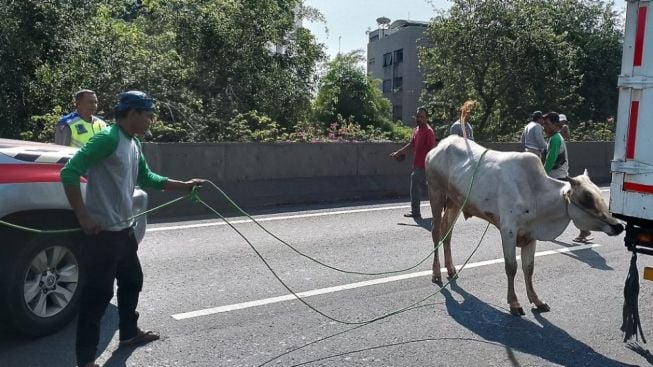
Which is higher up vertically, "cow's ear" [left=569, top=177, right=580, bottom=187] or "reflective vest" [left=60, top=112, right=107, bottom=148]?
"reflective vest" [left=60, top=112, right=107, bottom=148]

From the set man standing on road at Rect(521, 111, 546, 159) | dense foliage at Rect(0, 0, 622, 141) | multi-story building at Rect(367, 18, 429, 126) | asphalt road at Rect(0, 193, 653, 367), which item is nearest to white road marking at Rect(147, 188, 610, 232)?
asphalt road at Rect(0, 193, 653, 367)

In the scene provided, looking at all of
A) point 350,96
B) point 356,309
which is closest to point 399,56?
point 350,96

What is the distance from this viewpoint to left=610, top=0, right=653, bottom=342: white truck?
4.64m

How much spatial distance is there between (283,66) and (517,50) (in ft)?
30.8

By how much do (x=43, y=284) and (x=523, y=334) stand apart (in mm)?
3892

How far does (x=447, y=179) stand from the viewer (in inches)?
275

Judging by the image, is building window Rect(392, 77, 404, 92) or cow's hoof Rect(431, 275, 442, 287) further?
building window Rect(392, 77, 404, 92)

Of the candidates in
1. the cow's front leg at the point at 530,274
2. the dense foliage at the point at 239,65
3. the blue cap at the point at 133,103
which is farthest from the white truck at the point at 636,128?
the dense foliage at the point at 239,65

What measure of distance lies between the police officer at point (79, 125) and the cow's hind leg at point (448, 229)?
13.2ft

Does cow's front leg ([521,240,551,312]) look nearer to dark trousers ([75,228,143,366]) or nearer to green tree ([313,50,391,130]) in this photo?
dark trousers ([75,228,143,366])

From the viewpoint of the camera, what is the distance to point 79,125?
24.0 ft

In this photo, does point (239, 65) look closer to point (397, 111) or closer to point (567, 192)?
point (567, 192)

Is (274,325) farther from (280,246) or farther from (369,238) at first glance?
(369,238)

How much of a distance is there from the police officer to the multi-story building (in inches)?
2044
